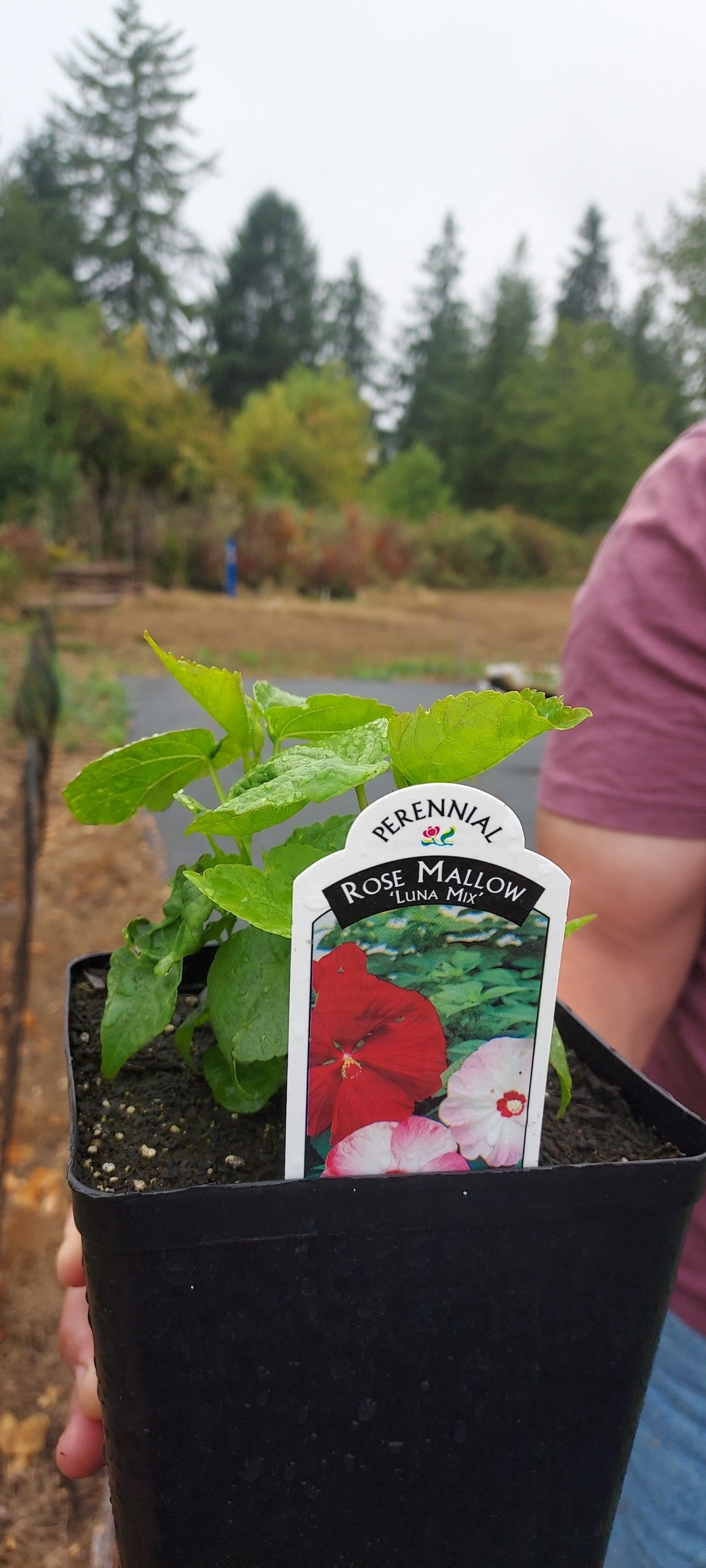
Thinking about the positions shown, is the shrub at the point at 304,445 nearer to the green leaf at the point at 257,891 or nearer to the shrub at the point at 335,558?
the shrub at the point at 335,558

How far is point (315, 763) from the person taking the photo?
0.33 meters

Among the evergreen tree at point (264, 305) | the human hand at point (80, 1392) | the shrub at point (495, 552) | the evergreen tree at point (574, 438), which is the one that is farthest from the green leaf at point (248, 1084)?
the evergreen tree at point (264, 305)

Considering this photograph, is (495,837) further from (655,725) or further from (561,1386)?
(655,725)

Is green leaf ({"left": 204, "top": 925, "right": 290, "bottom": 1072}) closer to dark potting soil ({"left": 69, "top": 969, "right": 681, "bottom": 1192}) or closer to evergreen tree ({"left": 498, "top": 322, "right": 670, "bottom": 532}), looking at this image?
dark potting soil ({"left": 69, "top": 969, "right": 681, "bottom": 1192})

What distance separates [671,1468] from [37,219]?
65.5 ft

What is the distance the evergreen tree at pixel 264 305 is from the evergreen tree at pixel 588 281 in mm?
6790

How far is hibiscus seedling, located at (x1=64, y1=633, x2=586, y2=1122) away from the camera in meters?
0.32

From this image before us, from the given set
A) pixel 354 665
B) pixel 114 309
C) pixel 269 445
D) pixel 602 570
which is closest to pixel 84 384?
pixel 269 445

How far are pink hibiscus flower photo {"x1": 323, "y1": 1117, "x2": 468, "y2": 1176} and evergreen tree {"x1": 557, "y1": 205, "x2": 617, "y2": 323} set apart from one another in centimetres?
2684

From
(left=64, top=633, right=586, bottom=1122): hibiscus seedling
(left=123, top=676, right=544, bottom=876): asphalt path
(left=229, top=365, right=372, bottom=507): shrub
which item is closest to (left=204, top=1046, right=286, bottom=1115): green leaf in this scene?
(left=64, top=633, right=586, bottom=1122): hibiscus seedling

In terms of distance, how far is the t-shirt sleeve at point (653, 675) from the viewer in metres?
0.65

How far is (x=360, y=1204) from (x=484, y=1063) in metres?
0.06

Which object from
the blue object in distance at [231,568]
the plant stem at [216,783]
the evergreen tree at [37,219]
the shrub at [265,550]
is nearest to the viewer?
the plant stem at [216,783]

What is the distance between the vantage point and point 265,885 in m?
0.34
